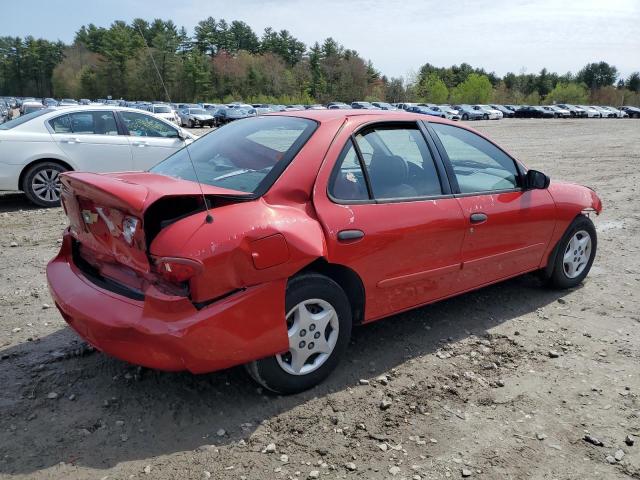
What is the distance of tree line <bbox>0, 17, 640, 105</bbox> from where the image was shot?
87938 millimetres

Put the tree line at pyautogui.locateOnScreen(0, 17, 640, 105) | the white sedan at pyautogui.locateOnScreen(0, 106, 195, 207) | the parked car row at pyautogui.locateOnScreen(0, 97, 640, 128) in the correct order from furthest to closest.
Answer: the tree line at pyautogui.locateOnScreen(0, 17, 640, 105) < the parked car row at pyautogui.locateOnScreen(0, 97, 640, 128) < the white sedan at pyautogui.locateOnScreen(0, 106, 195, 207)

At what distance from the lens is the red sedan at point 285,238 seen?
2.64m

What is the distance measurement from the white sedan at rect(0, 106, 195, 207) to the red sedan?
5232mm

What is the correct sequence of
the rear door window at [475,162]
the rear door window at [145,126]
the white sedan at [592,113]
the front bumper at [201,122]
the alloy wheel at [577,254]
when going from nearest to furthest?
the rear door window at [475,162] < the alloy wheel at [577,254] < the rear door window at [145,126] < the front bumper at [201,122] < the white sedan at [592,113]

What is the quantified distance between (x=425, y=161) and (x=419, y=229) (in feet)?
2.01

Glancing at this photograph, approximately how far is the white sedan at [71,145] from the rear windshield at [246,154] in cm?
519

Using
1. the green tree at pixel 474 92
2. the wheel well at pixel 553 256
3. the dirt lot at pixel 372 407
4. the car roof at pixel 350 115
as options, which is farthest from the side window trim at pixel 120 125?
the green tree at pixel 474 92

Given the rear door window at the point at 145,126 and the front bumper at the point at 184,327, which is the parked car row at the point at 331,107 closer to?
the rear door window at the point at 145,126

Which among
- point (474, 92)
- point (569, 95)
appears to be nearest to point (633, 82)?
point (569, 95)

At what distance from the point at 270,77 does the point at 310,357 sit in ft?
306

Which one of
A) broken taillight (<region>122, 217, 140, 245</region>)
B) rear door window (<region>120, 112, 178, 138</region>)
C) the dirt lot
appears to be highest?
rear door window (<region>120, 112, 178, 138</region>)

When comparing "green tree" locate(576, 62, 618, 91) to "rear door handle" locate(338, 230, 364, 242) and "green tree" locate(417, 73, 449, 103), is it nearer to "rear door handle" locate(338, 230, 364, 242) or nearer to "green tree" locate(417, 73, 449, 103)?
"green tree" locate(417, 73, 449, 103)

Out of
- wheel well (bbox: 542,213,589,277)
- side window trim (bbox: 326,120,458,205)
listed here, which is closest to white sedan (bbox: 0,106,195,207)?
side window trim (bbox: 326,120,458,205)

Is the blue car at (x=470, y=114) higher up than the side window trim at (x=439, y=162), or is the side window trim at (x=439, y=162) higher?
the blue car at (x=470, y=114)
